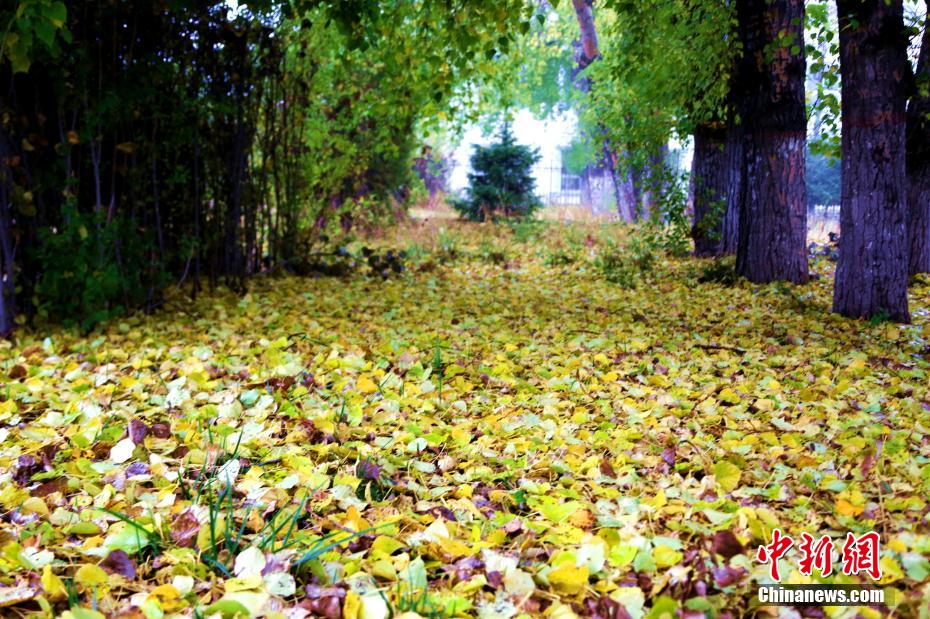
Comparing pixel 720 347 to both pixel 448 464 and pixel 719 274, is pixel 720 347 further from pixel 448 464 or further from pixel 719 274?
pixel 719 274

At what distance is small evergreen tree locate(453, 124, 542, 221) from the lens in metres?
14.0

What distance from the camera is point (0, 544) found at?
182 centimetres

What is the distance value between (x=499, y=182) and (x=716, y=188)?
19.3 feet

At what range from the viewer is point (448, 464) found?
8.04 ft

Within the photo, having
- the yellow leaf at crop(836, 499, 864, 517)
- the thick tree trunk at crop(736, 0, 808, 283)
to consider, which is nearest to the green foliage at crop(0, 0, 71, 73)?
the yellow leaf at crop(836, 499, 864, 517)

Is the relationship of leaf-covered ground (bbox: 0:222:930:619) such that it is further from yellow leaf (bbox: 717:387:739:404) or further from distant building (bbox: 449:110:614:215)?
distant building (bbox: 449:110:614:215)

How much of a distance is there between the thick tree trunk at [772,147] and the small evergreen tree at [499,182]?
755 cm

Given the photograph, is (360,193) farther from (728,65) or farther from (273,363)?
(273,363)

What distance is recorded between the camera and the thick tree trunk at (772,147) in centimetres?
612

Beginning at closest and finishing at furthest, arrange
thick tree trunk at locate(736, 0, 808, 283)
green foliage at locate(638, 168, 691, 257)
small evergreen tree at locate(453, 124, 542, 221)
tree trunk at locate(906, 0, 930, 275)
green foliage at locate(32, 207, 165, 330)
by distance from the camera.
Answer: green foliage at locate(32, 207, 165, 330)
tree trunk at locate(906, 0, 930, 275)
thick tree trunk at locate(736, 0, 808, 283)
green foliage at locate(638, 168, 691, 257)
small evergreen tree at locate(453, 124, 542, 221)

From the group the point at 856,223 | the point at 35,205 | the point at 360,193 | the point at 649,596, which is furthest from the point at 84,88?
the point at 360,193

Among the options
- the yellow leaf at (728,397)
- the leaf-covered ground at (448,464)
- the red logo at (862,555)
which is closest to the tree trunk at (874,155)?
the leaf-covered ground at (448,464)

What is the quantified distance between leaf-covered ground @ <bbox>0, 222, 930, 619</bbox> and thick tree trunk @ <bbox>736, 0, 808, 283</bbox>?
1711 millimetres

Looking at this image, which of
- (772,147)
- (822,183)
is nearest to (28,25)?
(772,147)
